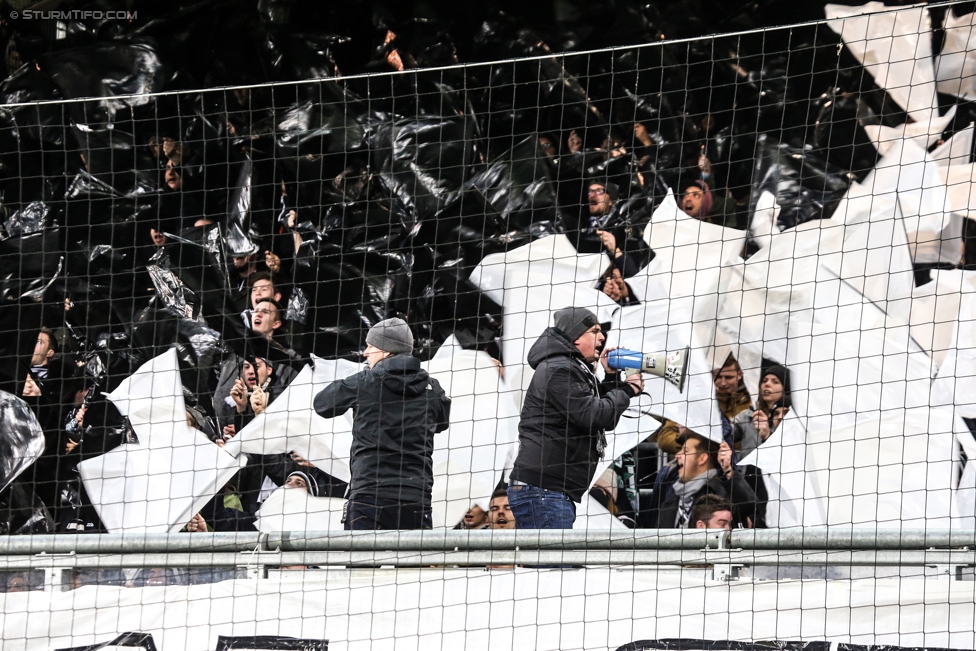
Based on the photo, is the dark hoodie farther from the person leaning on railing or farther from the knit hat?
the knit hat

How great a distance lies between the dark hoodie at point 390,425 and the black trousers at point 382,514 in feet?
0.09

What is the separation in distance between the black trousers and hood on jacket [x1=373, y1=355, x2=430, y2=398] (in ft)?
1.48

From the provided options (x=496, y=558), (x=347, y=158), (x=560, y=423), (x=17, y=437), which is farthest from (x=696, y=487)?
(x=17, y=437)

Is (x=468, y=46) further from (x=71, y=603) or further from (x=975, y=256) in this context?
(x=71, y=603)

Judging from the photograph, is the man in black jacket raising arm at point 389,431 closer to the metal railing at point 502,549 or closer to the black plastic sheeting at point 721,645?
the metal railing at point 502,549

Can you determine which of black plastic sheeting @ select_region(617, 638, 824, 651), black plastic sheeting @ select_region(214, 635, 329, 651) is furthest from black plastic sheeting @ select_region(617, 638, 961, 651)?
black plastic sheeting @ select_region(214, 635, 329, 651)

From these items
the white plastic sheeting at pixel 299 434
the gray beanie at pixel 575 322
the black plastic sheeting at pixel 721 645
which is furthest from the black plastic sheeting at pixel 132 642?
the white plastic sheeting at pixel 299 434

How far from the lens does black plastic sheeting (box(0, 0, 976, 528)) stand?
21.9 feet

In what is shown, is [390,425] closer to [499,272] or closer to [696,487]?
[696,487]

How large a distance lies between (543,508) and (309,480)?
2.31m

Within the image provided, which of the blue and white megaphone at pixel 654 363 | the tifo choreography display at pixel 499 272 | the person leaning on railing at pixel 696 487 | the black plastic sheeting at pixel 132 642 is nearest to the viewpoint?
the black plastic sheeting at pixel 132 642

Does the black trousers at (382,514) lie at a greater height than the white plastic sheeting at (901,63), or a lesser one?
lesser

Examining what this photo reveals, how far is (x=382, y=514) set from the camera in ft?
14.2

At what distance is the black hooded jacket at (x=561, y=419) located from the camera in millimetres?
4285
